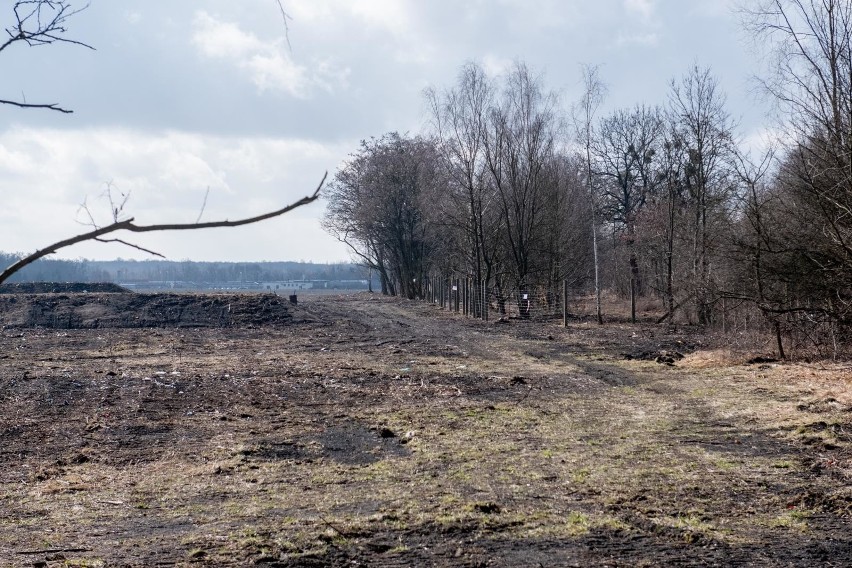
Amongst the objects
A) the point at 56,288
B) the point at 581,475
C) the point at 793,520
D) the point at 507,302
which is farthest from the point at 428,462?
the point at 56,288

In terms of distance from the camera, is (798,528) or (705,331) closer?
(798,528)

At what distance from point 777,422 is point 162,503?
6.78 meters

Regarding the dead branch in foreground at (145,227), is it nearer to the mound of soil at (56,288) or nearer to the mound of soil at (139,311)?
the mound of soil at (139,311)

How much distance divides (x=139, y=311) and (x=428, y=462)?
28136mm

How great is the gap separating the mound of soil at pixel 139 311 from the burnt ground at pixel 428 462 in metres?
13.9

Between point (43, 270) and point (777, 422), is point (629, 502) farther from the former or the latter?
point (43, 270)

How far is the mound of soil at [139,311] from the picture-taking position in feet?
104

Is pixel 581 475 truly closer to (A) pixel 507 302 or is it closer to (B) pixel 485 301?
(B) pixel 485 301

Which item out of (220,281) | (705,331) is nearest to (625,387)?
(705,331)

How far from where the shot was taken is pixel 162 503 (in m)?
6.78

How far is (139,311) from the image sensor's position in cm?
3400

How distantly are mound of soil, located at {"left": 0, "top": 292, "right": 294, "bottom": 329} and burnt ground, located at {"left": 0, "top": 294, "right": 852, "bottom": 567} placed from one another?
13.9m

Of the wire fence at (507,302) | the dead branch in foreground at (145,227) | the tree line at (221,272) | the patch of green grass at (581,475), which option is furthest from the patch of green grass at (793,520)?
the tree line at (221,272)

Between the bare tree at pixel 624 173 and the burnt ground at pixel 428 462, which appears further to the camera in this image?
the bare tree at pixel 624 173
